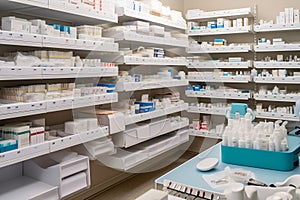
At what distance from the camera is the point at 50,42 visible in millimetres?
2482

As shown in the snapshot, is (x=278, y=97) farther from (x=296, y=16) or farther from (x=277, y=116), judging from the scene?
(x=296, y=16)

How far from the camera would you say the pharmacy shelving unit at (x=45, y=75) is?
220 cm

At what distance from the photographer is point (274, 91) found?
4.27 metres

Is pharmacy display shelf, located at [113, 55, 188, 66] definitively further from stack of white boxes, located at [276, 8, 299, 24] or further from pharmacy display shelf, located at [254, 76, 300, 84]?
stack of white boxes, located at [276, 8, 299, 24]

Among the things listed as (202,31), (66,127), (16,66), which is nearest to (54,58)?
(16,66)

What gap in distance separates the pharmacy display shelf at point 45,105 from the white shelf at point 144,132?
0.51 metres

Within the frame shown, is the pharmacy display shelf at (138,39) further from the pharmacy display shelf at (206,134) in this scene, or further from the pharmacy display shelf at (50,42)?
the pharmacy display shelf at (206,134)

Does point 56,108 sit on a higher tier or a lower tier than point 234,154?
higher

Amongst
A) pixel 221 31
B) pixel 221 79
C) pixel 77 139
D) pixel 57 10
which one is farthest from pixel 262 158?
pixel 221 31

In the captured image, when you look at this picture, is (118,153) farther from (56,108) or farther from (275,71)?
(275,71)

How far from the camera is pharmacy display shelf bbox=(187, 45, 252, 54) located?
449cm

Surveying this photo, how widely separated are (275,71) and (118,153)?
8.18 ft

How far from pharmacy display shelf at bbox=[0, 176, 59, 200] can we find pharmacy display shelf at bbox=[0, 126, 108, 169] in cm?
31

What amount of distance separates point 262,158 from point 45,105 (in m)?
1.71
